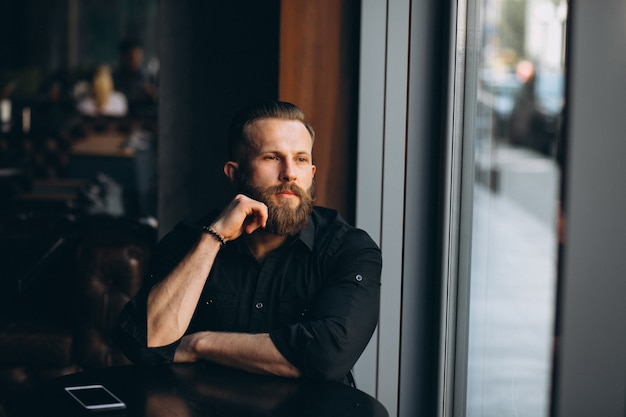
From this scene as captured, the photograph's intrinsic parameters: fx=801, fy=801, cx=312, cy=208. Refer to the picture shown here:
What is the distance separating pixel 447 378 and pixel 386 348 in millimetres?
216

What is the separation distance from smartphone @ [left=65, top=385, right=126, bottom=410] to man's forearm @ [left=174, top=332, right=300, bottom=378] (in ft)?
0.81

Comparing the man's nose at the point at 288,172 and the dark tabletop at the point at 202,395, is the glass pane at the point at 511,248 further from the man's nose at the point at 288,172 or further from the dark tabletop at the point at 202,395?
the man's nose at the point at 288,172

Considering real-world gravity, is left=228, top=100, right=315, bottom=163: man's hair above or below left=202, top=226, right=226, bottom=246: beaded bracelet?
above

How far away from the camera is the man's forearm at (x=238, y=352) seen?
1.78 metres

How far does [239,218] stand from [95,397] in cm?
54

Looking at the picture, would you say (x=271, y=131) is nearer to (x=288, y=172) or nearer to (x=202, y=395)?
(x=288, y=172)

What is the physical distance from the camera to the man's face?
1983 millimetres

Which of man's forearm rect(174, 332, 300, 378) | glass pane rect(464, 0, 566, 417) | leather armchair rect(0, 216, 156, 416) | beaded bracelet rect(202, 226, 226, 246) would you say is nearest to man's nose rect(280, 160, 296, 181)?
beaded bracelet rect(202, 226, 226, 246)

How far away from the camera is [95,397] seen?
63.3 inches

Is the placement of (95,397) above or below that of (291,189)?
below

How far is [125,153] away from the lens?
20.1 ft

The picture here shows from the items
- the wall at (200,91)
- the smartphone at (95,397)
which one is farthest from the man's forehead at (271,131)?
the wall at (200,91)

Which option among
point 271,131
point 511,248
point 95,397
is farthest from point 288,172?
point 511,248

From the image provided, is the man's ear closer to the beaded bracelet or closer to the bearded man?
the bearded man
